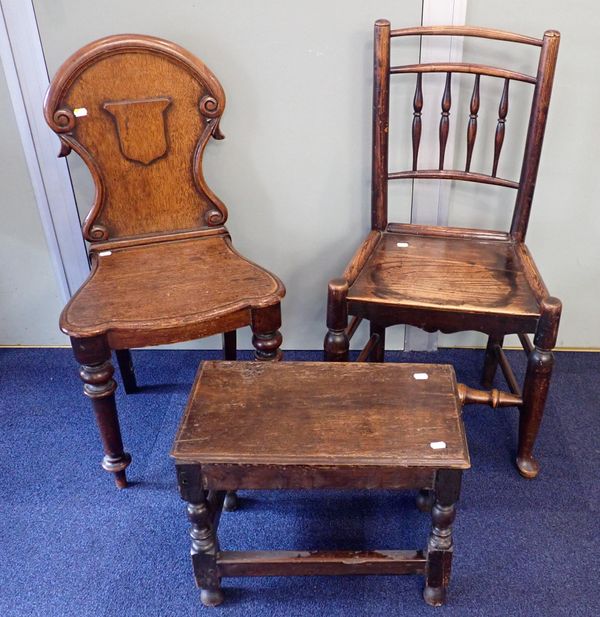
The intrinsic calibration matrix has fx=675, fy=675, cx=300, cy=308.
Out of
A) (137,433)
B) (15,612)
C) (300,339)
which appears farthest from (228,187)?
(15,612)

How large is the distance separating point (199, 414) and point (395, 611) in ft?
2.05

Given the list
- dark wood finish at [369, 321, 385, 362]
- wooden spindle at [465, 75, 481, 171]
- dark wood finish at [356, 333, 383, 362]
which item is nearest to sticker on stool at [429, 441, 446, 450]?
dark wood finish at [356, 333, 383, 362]

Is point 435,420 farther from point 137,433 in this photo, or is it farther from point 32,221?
point 32,221

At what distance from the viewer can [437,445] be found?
1317mm

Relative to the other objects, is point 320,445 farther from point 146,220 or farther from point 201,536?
point 146,220

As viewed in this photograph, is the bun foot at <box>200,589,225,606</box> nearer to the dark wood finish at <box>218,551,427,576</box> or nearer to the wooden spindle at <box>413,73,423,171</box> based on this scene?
the dark wood finish at <box>218,551,427,576</box>

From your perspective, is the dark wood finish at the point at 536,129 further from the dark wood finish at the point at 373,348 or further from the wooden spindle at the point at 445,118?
the dark wood finish at the point at 373,348

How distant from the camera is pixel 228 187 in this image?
207 cm

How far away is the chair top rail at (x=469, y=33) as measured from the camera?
171 cm

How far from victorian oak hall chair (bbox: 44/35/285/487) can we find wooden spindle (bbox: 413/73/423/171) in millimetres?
521

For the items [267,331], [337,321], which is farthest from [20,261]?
[337,321]

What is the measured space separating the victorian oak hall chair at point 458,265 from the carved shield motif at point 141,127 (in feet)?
1.88

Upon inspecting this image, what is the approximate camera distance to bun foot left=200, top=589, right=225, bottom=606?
150cm

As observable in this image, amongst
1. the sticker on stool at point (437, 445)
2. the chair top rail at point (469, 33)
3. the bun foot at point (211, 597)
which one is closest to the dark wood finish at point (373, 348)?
the sticker on stool at point (437, 445)
